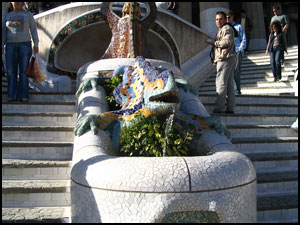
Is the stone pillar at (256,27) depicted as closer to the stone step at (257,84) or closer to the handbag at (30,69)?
the stone step at (257,84)

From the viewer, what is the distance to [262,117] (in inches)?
233

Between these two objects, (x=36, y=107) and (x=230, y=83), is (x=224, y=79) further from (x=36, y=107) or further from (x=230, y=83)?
(x=36, y=107)

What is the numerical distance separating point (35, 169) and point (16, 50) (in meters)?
2.72

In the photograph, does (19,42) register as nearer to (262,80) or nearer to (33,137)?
(33,137)

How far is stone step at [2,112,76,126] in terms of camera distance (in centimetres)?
499

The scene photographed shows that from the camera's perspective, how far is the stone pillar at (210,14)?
13.7 metres

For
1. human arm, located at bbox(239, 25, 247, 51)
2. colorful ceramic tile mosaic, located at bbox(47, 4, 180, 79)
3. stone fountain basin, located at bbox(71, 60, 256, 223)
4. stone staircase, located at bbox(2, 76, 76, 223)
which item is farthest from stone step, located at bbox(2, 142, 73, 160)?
colorful ceramic tile mosaic, located at bbox(47, 4, 180, 79)

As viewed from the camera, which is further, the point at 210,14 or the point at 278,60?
the point at 210,14

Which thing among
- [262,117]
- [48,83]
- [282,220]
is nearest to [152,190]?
[282,220]

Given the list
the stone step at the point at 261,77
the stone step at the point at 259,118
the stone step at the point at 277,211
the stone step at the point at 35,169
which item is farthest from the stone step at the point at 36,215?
the stone step at the point at 261,77

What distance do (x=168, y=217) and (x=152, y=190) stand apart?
0.76ft

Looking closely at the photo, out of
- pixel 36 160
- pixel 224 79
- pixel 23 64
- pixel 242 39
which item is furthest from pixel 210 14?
pixel 36 160

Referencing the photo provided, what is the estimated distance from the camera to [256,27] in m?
17.7

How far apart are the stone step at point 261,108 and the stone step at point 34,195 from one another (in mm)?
3326
